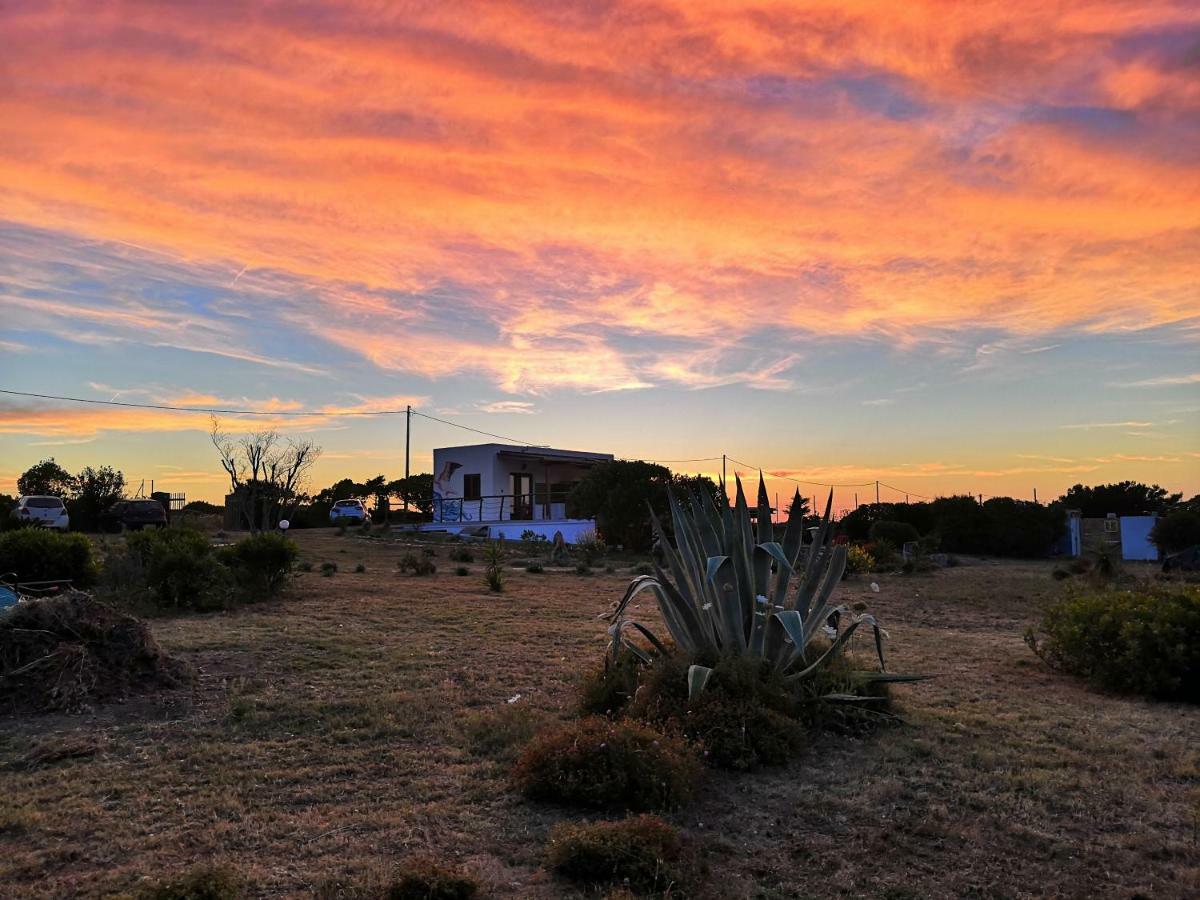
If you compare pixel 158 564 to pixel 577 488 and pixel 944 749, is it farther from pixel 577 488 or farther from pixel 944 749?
pixel 577 488

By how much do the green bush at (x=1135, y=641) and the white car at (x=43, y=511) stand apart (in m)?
29.5

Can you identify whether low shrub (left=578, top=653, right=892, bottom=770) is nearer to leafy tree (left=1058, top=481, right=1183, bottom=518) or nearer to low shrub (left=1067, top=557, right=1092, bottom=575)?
low shrub (left=1067, top=557, right=1092, bottom=575)

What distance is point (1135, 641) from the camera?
22.6 ft

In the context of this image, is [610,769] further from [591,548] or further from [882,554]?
[591,548]

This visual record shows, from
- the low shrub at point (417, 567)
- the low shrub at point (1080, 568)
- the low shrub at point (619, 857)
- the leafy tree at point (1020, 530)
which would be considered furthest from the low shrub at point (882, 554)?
the low shrub at point (619, 857)

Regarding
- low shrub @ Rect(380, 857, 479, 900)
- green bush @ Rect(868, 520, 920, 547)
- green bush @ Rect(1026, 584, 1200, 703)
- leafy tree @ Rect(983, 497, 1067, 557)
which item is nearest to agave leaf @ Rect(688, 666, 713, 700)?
low shrub @ Rect(380, 857, 479, 900)

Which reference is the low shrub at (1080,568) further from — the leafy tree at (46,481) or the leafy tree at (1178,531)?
the leafy tree at (46,481)

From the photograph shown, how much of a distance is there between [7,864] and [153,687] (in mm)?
3252

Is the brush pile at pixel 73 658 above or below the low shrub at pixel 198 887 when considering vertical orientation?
above

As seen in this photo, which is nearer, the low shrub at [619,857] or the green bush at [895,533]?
the low shrub at [619,857]

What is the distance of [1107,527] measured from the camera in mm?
27969

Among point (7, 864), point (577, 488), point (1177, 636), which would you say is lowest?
point (7, 864)

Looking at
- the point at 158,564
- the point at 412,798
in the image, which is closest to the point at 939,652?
the point at 412,798

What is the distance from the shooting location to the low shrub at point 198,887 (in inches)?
127
